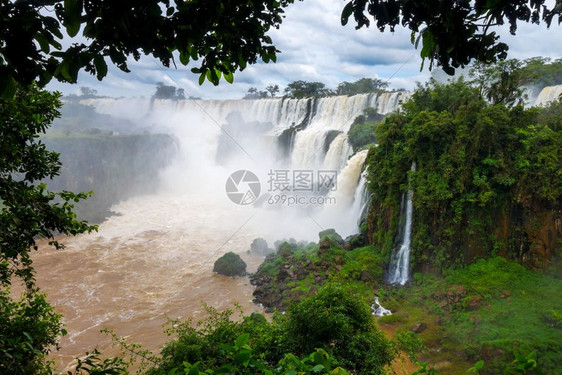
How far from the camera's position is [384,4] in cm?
A: 164

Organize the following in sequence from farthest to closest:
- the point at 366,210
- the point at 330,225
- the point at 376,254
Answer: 1. the point at 330,225
2. the point at 366,210
3. the point at 376,254

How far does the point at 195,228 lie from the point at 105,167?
39.5 ft

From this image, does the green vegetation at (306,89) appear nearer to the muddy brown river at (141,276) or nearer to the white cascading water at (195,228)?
the white cascading water at (195,228)

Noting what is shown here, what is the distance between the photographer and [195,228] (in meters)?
19.4

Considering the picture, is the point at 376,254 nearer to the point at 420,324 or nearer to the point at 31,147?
the point at 420,324

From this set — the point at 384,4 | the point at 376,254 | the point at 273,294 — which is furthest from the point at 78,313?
the point at 384,4

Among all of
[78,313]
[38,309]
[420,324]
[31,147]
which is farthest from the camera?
[78,313]

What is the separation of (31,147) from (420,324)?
8.90 m

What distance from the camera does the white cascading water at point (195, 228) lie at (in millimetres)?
10828

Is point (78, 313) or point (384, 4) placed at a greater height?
point (384, 4)

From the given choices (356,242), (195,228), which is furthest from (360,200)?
(195,228)

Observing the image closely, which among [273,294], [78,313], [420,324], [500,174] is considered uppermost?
[500,174]

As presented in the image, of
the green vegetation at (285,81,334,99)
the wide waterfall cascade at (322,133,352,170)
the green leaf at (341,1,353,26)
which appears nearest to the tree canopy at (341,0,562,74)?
the green leaf at (341,1,353,26)

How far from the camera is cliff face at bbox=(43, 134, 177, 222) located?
24.4m
